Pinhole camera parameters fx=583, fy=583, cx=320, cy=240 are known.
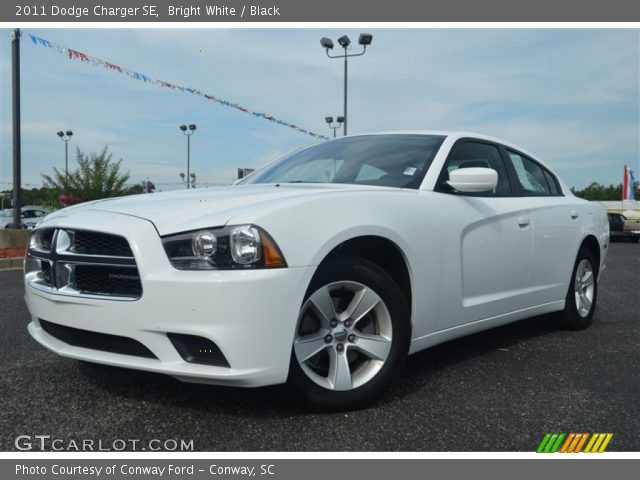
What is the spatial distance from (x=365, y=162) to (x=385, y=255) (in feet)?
2.64

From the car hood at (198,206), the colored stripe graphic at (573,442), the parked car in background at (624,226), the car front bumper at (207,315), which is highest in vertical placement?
the car hood at (198,206)

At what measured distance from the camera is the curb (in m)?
9.70

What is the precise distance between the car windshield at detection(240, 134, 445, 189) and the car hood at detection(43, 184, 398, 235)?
330 millimetres

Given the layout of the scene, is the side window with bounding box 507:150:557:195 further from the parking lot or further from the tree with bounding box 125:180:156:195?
the tree with bounding box 125:180:156:195

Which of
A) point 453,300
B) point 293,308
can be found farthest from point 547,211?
point 293,308

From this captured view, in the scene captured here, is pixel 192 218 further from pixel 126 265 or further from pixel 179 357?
pixel 179 357

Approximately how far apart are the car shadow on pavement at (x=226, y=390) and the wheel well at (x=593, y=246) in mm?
1617

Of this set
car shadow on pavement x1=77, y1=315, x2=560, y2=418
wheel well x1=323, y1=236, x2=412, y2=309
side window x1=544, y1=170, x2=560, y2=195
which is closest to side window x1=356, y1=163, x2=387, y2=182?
wheel well x1=323, y1=236, x2=412, y2=309

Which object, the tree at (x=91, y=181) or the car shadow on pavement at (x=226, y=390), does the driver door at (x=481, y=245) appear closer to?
the car shadow on pavement at (x=226, y=390)

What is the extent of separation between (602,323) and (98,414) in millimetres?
4233

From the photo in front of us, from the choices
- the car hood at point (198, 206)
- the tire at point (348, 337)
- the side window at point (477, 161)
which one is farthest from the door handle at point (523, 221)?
the tire at point (348, 337)

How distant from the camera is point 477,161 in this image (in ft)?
12.8

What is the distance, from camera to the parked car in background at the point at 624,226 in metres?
22.2
